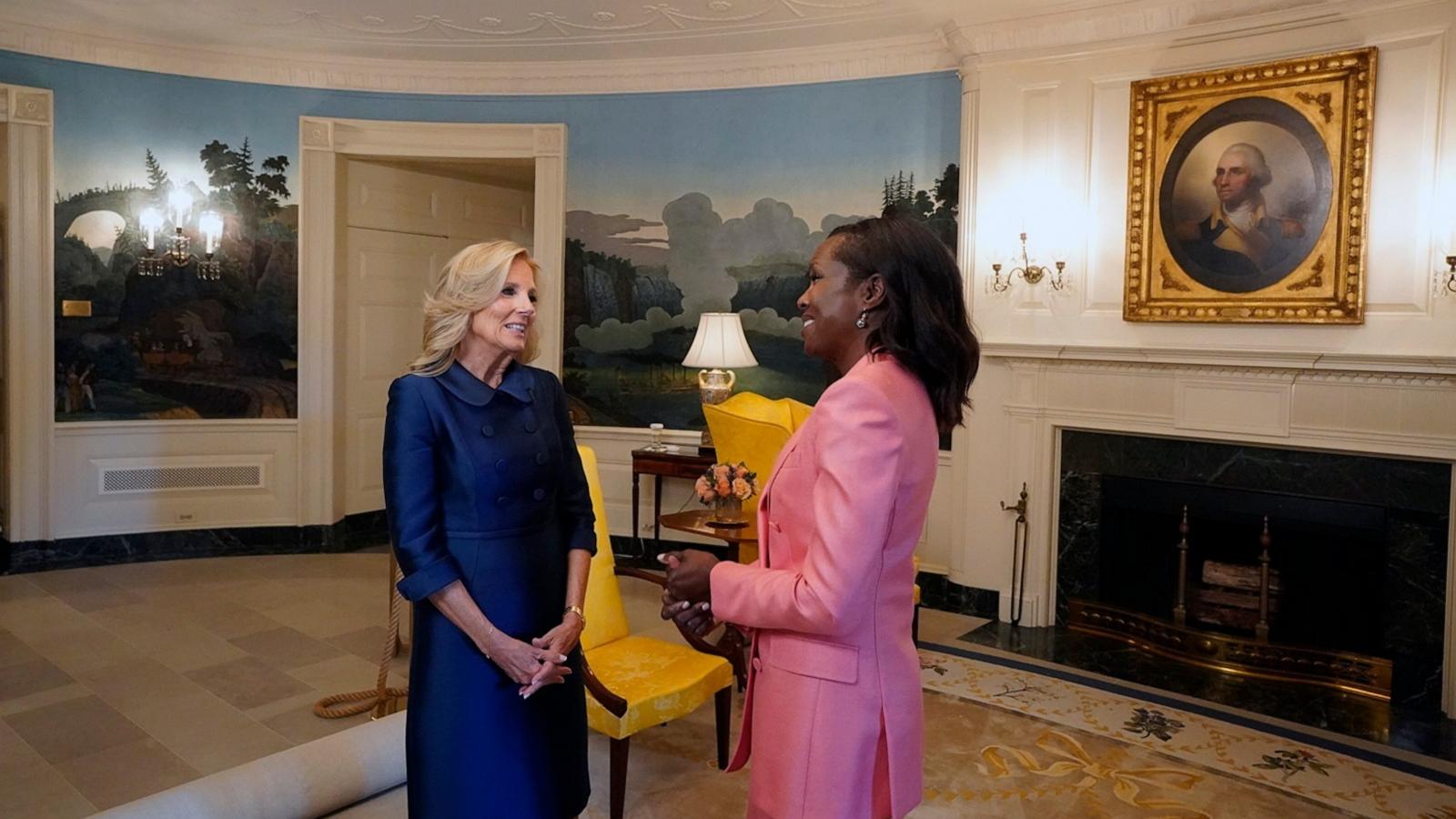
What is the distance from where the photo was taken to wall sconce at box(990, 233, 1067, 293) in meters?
5.38

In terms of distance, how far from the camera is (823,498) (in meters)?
1.43

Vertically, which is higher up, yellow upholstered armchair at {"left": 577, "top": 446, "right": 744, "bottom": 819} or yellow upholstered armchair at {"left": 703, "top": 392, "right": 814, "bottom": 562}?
yellow upholstered armchair at {"left": 703, "top": 392, "right": 814, "bottom": 562}

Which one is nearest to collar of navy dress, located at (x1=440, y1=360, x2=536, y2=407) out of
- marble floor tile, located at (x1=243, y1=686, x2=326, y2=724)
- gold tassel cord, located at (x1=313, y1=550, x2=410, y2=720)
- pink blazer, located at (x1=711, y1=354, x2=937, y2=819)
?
pink blazer, located at (x1=711, y1=354, x2=937, y2=819)

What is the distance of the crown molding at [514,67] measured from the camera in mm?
6199

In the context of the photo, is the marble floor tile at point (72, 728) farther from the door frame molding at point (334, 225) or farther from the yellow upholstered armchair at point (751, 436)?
the door frame molding at point (334, 225)

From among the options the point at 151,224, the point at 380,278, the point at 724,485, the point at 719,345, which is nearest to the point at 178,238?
the point at 151,224

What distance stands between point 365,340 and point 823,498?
22.8ft

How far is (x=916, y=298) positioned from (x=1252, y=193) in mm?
4168

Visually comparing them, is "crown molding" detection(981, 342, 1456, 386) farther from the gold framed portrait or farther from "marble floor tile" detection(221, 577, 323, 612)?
"marble floor tile" detection(221, 577, 323, 612)

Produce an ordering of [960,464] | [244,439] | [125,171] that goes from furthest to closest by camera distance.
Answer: [244,439], [125,171], [960,464]

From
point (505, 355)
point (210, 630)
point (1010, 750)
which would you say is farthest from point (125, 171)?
point (1010, 750)

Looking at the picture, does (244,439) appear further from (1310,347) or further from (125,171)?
(1310,347)

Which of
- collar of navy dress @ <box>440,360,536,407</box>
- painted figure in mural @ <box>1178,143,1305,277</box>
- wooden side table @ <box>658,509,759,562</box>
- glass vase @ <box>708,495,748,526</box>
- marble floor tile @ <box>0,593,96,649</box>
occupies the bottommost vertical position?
marble floor tile @ <box>0,593,96,649</box>

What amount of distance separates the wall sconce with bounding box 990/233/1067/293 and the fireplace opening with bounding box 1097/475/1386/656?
3.88ft
